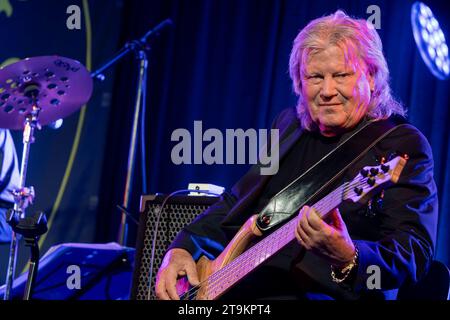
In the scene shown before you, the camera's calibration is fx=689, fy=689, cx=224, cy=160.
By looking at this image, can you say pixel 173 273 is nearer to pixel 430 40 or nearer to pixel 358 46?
pixel 358 46

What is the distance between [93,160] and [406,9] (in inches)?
95.1

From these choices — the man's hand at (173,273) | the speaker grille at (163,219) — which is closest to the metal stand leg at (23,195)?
the speaker grille at (163,219)

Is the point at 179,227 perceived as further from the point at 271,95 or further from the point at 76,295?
the point at 271,95

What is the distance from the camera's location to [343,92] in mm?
2523

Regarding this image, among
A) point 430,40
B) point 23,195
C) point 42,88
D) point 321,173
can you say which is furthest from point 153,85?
point 321,173

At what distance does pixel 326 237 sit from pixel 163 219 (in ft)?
3.79

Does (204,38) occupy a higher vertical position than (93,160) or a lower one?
higher

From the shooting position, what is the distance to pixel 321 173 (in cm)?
243

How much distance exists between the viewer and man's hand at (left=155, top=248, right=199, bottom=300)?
2498 millimetres

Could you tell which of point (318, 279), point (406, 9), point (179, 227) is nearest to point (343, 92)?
point (318, 279)

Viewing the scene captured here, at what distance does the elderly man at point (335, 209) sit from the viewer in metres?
2.09

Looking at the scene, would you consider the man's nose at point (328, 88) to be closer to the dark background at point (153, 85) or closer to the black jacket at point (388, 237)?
the black jacket at point (388, 237)

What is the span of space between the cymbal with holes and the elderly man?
1035 mm

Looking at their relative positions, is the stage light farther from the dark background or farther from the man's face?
the man's face
